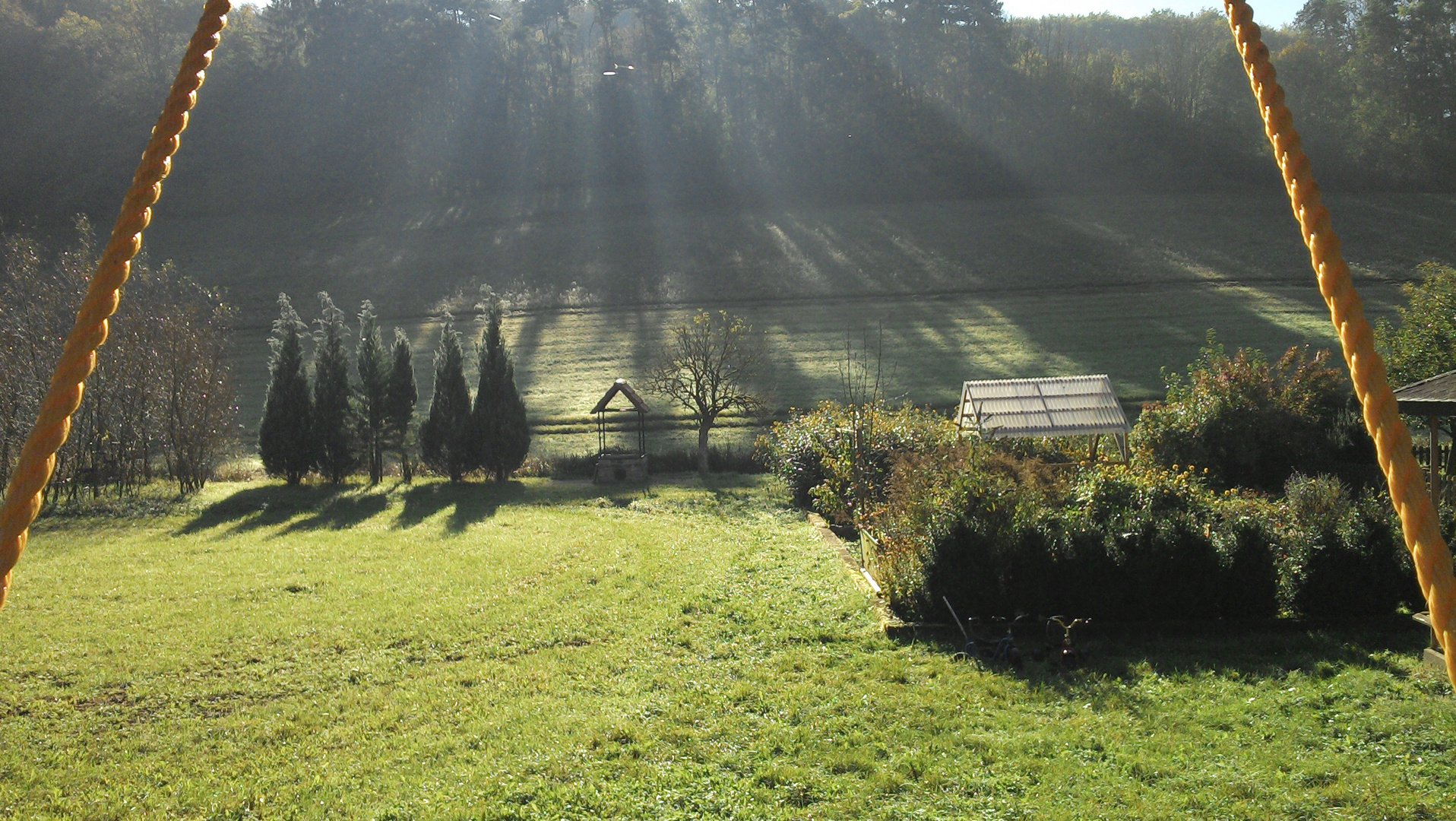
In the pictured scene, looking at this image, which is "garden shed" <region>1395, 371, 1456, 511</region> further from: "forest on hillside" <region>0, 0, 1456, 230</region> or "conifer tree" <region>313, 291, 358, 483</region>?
"forest on hillside" <region>0, 0, 1456, 230</region>

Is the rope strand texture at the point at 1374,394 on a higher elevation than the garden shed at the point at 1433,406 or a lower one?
higher

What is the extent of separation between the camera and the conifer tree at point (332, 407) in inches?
749

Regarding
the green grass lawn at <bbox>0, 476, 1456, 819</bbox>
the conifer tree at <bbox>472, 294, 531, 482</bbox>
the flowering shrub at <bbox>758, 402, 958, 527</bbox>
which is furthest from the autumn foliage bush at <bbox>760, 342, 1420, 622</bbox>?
the conifer tree at <bbox>472, 294, 531, 482</bbox>

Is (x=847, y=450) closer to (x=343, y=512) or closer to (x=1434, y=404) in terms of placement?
(x=1434, y=404)

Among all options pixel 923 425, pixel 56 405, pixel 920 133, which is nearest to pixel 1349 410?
pixel 923 425

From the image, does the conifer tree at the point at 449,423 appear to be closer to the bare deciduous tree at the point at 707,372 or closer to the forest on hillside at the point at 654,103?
the bare deciduous tree at the point at 707,372

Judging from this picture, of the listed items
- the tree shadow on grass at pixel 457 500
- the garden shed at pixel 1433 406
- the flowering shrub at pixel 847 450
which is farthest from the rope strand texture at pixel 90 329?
the tree shadow on grass at pixel 457 500

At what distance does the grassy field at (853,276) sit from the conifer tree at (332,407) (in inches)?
203

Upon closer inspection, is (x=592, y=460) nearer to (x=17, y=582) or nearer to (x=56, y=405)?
(x=17, y=582)

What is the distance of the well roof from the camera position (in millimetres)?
14969

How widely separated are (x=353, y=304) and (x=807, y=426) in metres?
30.5

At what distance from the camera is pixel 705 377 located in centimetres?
2128

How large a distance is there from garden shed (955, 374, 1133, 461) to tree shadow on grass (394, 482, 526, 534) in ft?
26.2

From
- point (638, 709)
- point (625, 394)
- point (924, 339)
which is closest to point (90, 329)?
point (638, 709)
